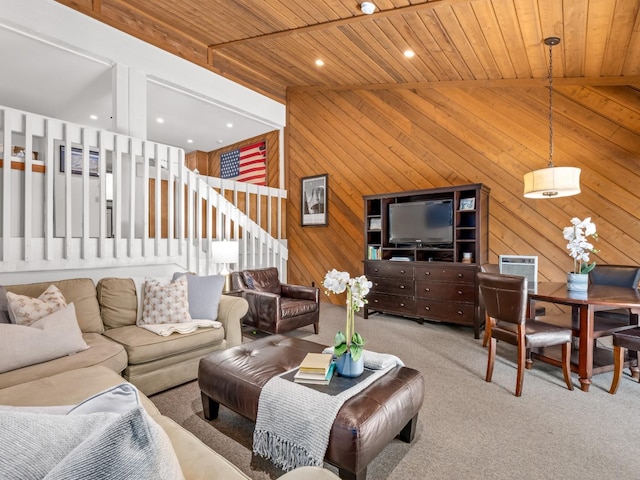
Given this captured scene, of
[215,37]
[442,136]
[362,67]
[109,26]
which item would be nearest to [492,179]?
[442,136]

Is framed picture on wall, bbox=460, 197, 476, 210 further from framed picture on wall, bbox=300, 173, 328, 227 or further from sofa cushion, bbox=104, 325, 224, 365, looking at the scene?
sofa cushion, bbox=104, 325, 224, 365

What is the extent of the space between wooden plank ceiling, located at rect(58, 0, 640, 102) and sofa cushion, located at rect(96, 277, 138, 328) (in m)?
3.37

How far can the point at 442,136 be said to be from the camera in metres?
5.00

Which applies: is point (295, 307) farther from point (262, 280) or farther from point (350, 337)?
point (350, 337)

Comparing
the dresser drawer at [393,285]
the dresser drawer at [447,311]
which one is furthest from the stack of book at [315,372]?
the dresser drawer at [393,285]

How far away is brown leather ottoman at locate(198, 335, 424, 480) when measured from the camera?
4.98ft

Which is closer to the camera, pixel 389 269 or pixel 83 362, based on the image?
pixel 83 362

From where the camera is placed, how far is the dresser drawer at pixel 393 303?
4797 millimetres

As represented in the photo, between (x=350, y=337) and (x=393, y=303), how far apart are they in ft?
10.4

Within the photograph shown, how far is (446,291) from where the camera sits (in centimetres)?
446

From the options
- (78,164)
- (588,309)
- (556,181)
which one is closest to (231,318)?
(78,164)

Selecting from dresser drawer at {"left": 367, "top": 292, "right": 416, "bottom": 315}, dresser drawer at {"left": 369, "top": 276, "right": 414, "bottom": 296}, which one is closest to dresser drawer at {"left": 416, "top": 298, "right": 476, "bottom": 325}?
dresser drawer at {"left": 367, "top": 292, "right": 416, "bottom": 315}

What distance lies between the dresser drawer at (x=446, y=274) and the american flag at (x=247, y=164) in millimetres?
4311

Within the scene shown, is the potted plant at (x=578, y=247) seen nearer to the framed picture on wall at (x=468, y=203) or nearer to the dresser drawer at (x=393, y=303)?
Answer: the framed picture on wall at (x=468, y=203)
